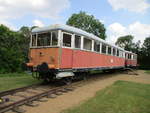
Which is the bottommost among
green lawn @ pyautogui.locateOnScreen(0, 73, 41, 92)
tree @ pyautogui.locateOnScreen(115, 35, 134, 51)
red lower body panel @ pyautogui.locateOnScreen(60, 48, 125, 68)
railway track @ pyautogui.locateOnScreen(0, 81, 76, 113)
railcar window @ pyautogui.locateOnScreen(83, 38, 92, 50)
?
railway track @ pyautogui.locateOnScreen(0, 81, 76, 113)

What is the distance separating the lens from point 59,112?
576 cm

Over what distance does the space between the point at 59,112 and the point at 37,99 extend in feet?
5.10

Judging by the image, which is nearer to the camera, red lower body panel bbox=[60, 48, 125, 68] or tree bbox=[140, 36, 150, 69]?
red lower body panel bbox=[60, 48, 125, 68]

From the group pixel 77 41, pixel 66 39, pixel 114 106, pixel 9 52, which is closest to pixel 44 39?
pixel 66 39

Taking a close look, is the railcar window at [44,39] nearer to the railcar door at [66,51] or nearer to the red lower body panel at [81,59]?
the railcar door at [66,51]

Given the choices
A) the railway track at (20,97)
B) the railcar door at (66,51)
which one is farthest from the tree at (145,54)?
the railway track at (20,97)

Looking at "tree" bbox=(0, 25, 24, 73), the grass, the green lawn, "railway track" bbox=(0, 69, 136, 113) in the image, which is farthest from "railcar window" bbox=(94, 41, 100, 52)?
"tree" bbox=(0, 25, 24, 73)

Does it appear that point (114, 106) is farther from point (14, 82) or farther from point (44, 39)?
point (14, 82)

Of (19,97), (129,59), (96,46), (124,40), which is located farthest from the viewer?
(124,40)

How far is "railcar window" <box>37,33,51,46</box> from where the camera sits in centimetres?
1015

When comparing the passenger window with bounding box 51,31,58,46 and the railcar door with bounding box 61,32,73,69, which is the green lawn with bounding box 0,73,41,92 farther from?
the passenger window with bounding box 51,31,58,46

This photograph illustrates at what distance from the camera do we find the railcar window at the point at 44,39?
10.2 metres

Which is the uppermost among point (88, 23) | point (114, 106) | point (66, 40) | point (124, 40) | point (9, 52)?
point (88, 23)

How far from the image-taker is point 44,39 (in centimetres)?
1041
